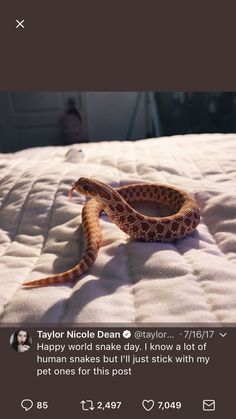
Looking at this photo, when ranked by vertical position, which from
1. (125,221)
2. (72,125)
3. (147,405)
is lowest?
(72,125)

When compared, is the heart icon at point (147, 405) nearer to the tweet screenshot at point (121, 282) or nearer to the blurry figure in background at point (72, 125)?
the tweet screenshot at point (121, 282)

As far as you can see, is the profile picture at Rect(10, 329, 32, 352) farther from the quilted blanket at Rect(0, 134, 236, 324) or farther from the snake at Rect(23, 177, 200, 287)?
the snake at Rect(23, 177, 200, 287)

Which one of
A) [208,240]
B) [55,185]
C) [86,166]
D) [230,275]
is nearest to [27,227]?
[55,185]

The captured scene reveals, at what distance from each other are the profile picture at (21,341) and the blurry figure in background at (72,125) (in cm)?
368

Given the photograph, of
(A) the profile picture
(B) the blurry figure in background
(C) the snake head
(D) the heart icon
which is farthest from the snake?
(B) the blurry figure in background

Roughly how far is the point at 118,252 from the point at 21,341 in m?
0.44

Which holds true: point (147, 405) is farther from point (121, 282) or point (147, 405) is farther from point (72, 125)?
point (72, 125)

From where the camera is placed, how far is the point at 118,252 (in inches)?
42.3

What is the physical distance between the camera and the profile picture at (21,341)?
0.69 meters

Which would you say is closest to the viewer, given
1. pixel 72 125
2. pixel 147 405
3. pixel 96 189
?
pixel 147 405

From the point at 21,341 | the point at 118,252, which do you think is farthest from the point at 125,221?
the point at 21,341

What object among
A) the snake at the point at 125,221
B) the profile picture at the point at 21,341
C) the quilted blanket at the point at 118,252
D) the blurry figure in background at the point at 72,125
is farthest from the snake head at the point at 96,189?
the blurry figure in background at the point at 72,125

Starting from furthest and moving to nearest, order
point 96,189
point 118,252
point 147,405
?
point 96,189
point 118,252
point 147,405

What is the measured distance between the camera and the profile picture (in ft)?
2.28
